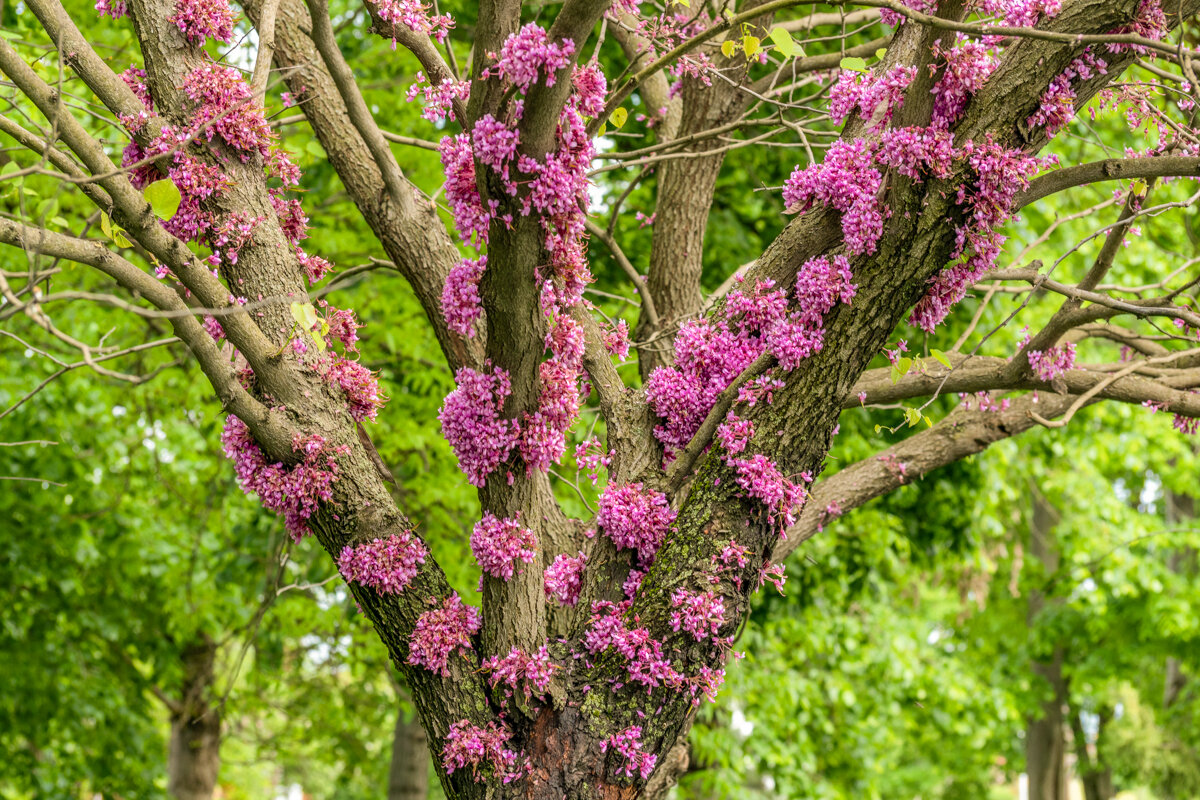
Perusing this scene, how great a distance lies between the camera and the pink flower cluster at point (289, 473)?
3.20m

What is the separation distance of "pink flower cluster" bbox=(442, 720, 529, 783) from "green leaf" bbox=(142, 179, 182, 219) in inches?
73.1

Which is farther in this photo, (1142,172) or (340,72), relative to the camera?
(340,72)

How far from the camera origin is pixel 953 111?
2920mm

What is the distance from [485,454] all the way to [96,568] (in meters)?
6.83

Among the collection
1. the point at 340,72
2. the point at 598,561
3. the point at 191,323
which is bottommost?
the point at 598,561

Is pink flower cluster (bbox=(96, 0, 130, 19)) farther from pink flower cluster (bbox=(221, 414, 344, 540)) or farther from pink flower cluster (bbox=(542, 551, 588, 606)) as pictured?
pink flower cluster (bbox=(542, 551, 588, 606))

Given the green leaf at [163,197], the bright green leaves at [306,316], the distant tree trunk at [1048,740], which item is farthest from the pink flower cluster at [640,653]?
the distant tree trunk at [1048,740]

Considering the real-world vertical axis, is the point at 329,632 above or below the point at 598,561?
above

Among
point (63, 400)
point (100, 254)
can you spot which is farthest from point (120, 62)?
point (100, 254)

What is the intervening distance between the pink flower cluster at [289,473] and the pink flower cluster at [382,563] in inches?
8.2

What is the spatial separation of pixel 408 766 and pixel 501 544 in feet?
21.0

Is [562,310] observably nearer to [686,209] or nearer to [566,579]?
[566,579]

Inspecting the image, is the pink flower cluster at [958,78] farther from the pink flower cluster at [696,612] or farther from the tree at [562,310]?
the pink flower cluster at [696,612]

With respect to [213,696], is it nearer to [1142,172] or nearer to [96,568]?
[96,568]
